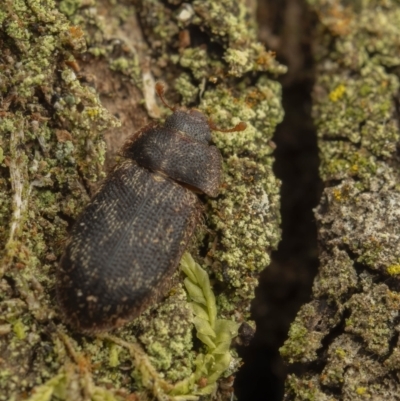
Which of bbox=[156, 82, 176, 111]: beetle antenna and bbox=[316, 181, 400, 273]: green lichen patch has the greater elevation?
bbox=[156, 82, 176, 111]: beetle antenna

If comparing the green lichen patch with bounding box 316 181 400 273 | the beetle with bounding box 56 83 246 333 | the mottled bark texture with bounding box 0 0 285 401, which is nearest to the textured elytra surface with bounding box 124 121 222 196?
the beetle with bounding box 56 83 246 333

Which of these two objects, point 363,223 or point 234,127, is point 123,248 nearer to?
point 234,127

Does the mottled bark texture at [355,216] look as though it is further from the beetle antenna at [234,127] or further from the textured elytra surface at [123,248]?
the textured elytra surface at [123,248]

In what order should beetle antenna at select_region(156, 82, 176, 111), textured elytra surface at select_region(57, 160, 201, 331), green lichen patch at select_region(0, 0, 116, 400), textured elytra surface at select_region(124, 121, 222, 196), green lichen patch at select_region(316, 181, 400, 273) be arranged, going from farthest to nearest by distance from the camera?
beetle antenna at select_region(156, 82, 176, 111)
textured elytra surface at select_region(124, 121, 222, 196)
green lichen patch at select_region(316, 181, 400, 273)
green lichen patch at select_region(0, 0, 116, 400)
textured elytra surface at select_region(57, 160, 201, 331)

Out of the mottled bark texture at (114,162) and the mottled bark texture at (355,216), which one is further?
the mottled bark texture at (355,216)

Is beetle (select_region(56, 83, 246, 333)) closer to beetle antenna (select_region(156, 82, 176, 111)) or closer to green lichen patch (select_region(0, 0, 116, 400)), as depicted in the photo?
beetle antenna (select_region(156, 82, 176, 111))

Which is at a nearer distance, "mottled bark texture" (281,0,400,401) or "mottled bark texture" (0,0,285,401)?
"mottled bark texture" (0,0,285,401)

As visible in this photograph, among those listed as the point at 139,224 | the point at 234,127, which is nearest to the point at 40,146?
the point at 139,224

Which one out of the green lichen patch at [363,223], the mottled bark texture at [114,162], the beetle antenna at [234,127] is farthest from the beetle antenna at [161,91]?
the green lichen patch at [363,223]
